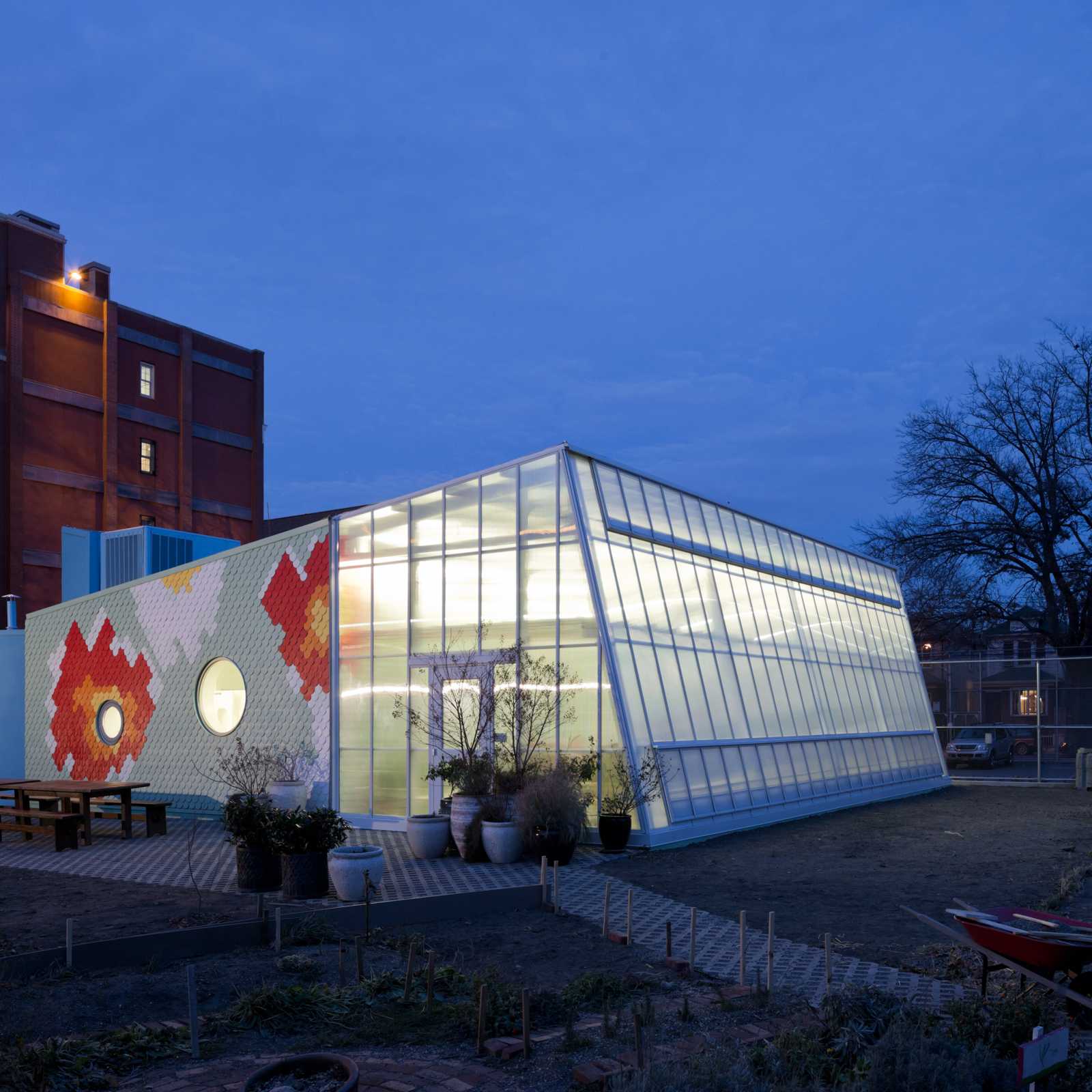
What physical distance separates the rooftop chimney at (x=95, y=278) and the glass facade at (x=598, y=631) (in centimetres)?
2047

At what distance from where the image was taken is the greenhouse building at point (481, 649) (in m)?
14.6

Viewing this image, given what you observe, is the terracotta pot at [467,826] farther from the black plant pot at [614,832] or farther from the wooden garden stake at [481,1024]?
the wooden garden stake at [481,1024]

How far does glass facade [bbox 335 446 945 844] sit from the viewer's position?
→ 47.1 ft

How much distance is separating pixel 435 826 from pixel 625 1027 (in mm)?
7725

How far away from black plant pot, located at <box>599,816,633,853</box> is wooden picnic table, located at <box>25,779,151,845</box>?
22.0 ft

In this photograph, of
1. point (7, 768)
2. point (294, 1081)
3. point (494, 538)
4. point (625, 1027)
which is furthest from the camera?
point (7, 768)

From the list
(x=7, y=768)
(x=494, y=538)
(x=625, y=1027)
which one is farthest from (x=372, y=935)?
(x=7, y=768)

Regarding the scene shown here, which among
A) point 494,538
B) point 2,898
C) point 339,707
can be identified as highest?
point 494,538

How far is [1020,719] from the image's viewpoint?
29.7m

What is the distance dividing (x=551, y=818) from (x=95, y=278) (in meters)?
27.3

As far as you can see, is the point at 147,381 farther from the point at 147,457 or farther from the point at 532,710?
the point at 532,710

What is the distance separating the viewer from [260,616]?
58.0 feet

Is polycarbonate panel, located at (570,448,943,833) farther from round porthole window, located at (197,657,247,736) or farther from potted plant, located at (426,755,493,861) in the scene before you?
round porthole window, located at (197,657,247,736)

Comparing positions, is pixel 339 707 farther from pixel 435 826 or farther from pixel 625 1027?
pixel 625 1027
